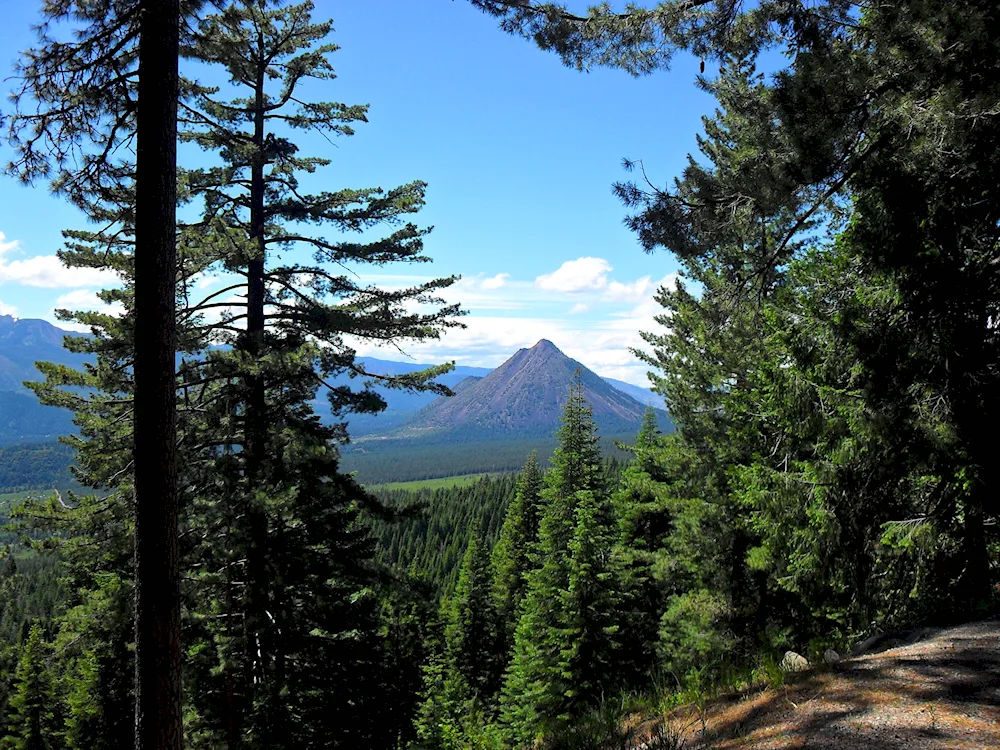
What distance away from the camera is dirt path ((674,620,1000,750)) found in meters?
4.12

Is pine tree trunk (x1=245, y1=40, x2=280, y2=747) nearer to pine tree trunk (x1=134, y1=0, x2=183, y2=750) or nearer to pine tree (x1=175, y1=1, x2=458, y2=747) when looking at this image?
pine tree (x1=175, y1=1, x2=458, y2=747)

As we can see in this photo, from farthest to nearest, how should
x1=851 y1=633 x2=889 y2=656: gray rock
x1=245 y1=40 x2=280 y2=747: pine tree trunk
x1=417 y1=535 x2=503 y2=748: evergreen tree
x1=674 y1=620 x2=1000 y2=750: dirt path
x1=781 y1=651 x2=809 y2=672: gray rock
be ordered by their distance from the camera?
x1=417 y1=535 x2=503 y2=748: evergreen tree, x1=245 y1=40 x2=280 y2=747: pine tree trunk, x1=851 y1=633 x2=889 y2=656: gray rock, x1=781 y1=651 x2=809 y2=672: gray rock, x1=674 y1=620 x2=1000 y2=750: dirt path

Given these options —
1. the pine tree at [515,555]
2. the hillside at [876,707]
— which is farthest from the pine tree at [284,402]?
the pine tree at [515,555]

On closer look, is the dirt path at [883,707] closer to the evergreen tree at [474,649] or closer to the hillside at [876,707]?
the hillside at [876,707]

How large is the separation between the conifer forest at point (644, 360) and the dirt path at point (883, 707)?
939 mm

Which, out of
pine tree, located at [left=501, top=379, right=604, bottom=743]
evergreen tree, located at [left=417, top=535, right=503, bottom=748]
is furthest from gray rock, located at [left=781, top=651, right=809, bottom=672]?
evergreen tree, located at [left=417, top=535, right=503, bottom=748]

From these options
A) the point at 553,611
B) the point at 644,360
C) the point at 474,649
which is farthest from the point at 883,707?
the point at 474,649

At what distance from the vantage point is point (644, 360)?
1599cm

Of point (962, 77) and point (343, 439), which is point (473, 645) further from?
point (962, 77)

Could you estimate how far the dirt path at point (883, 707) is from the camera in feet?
13.5

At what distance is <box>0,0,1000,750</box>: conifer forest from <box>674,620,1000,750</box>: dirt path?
0.94m

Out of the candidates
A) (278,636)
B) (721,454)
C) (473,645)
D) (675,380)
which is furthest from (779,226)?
(473,645)

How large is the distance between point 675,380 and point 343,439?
8.11 meters

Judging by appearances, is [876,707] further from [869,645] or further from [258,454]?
[258,454]
